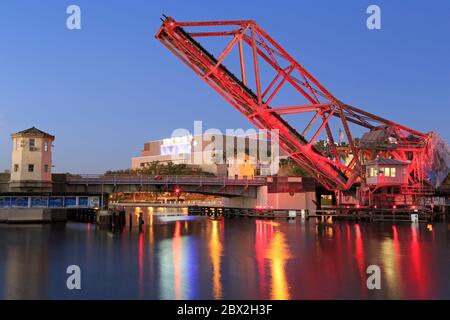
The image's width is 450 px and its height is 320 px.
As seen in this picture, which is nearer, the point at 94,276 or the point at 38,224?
the point at 94,276

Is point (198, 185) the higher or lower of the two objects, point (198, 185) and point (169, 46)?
the lower

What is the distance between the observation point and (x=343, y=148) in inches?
A: 2044

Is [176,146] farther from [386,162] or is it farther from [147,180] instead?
[386,162]

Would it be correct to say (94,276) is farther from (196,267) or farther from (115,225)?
(115,225)

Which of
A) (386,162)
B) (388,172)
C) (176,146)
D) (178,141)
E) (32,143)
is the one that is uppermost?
(178,141)

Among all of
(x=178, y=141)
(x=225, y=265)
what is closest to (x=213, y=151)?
(x=178, y=141)

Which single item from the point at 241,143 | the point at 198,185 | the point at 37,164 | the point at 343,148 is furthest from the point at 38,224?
the point at 241,143

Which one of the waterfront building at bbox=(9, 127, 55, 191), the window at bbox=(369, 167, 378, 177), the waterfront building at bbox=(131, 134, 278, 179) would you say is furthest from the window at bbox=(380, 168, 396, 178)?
the waterfront building at bbox=(131, 134, 278, 179)

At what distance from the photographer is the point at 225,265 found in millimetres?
20406

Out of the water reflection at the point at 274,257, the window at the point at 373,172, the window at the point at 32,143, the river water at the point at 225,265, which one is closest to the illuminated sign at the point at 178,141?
the window at the point at 32,143

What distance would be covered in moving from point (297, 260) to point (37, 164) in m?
33.0

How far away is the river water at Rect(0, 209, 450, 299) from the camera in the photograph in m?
15.3

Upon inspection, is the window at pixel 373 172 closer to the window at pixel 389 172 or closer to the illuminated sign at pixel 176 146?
the window at pixel 389 172

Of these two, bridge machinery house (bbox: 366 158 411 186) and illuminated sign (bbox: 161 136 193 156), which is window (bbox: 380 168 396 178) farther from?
illuminated sign (bbox: 161 136 193 156)
